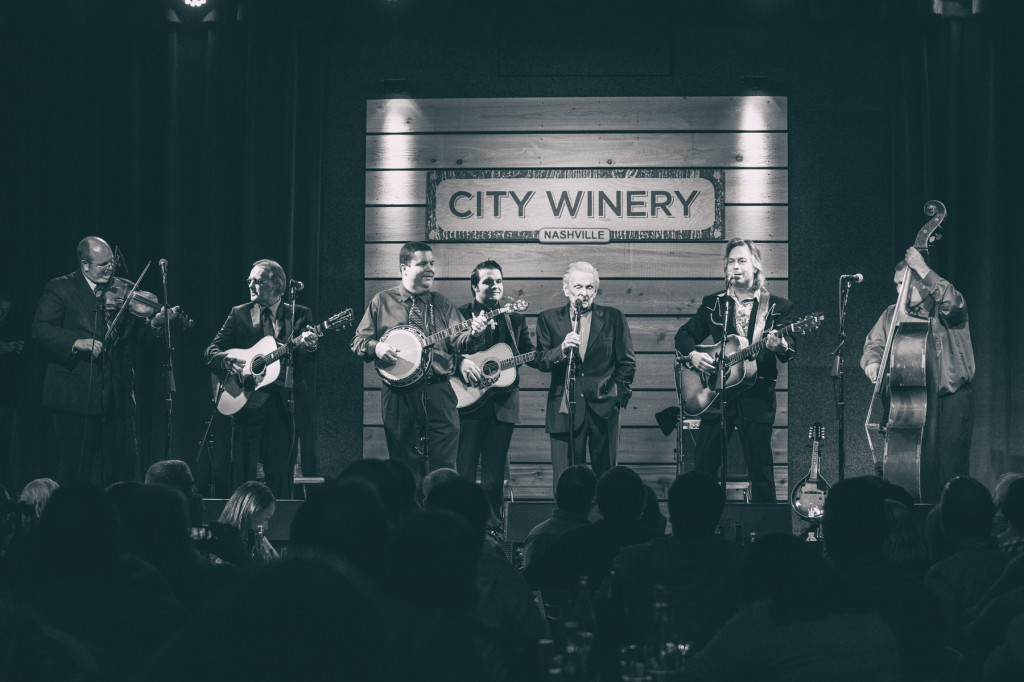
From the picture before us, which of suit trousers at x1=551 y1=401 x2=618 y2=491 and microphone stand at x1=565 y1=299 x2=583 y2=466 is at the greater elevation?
microphone stand at x1=565 y1=299 x2=583 y2=466

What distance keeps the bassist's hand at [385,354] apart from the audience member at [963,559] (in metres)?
4.32

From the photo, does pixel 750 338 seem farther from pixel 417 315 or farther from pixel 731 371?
pixel 417 315

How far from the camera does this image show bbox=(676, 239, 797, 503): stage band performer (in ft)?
25.4

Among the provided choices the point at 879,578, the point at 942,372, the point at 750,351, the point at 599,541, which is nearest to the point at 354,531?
the point at 879,578

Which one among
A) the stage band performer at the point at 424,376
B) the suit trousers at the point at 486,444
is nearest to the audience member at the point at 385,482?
the stage band performer at the point at 424,376

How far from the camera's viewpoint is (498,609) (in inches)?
124

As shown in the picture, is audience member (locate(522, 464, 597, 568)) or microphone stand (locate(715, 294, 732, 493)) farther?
microphone stand (locate(715, 294, 732, 493))

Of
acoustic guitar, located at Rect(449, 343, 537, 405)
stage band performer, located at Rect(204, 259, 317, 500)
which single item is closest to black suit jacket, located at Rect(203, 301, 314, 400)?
stage band performer, located at Rect(204, 259, 317, 500)

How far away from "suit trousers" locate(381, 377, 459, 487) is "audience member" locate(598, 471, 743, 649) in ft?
13.8

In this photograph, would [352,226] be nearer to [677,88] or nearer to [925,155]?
[677,88]

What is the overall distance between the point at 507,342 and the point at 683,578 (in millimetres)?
4562

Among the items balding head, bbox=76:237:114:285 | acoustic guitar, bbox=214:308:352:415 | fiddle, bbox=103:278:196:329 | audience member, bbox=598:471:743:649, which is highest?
balding head, bbox=76:237:114:285

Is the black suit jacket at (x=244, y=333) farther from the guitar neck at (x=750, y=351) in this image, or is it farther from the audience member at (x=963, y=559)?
the audience member at (x=963, y=559)

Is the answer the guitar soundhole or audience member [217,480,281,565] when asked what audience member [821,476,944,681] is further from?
the guitar soundhole
